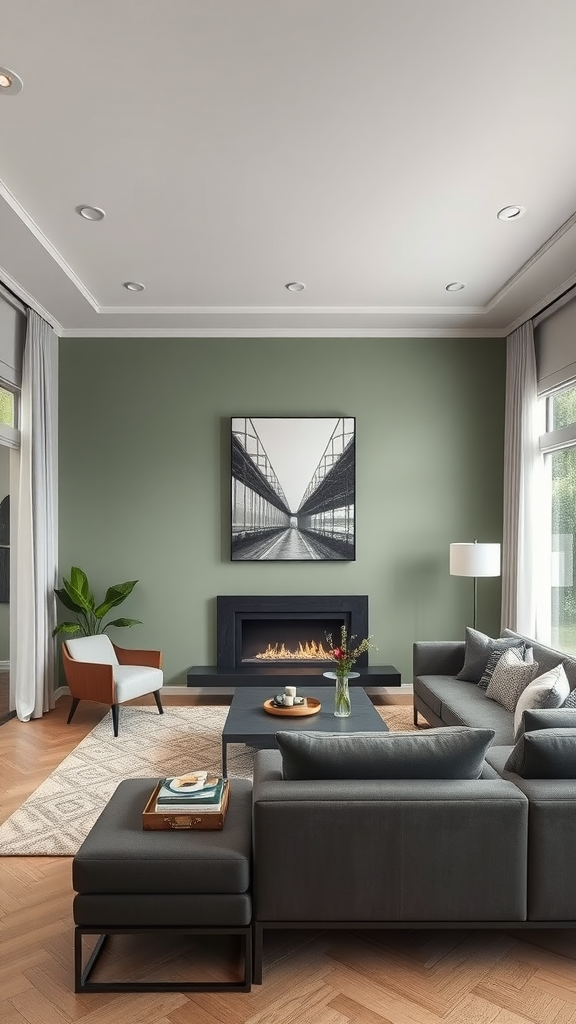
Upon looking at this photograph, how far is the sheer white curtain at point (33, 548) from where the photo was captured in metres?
5.21

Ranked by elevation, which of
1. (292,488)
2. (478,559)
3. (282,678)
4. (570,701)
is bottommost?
(282,678)

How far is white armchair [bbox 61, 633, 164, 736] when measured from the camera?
4766 millimetres

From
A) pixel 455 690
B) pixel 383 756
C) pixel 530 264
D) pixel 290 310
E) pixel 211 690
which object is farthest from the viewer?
pixel 211 690

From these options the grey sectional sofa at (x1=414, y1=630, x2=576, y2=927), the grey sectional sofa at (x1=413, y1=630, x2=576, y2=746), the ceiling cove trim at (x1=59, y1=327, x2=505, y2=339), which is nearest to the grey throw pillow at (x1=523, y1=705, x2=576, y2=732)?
the grey sectional sofa at (x1=414, y1=630, x2=576, y2=927)

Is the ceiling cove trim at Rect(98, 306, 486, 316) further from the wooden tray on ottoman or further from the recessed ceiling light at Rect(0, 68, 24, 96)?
the wooden tray on ottoman

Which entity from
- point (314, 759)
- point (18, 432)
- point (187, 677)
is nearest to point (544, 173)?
point (314, 759)

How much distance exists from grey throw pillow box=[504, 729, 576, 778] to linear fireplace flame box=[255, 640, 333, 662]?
3.68m

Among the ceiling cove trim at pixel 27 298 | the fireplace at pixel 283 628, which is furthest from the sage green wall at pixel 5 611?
the fireplace at pixel 283 628

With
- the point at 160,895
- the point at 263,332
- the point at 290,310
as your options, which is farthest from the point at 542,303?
the point at 160,895

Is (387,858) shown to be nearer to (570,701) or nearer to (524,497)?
(570,701)

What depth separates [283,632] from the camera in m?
6.07

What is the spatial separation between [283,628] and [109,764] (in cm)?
221

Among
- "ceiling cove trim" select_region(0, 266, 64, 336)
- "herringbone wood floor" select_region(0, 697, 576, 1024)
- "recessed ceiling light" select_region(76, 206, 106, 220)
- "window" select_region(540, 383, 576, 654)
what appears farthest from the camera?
"window" select_region(540, 383, 576, 654)

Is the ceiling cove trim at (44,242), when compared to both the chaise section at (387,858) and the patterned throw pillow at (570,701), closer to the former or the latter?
the chaise section at (387,858)
